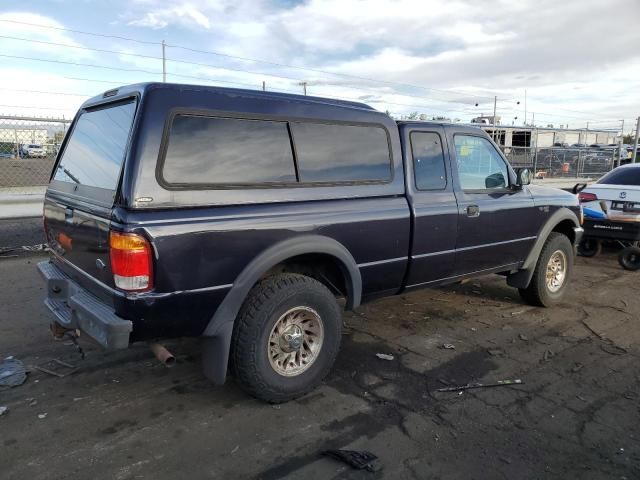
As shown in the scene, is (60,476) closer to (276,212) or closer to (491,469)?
(276,212)

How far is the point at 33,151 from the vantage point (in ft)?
26.9

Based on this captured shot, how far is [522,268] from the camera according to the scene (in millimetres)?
5531

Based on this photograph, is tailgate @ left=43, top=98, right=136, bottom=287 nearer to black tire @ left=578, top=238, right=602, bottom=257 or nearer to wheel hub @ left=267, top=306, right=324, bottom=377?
wheel hub @ left=267, top=306, right=324, bottom=377

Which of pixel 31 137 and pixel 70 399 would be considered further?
pixel 31 137

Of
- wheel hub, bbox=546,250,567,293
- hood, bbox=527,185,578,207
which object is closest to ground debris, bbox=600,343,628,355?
wheel hub, bbox=546,250,567,293

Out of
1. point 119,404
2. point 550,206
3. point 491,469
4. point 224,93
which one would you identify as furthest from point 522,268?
point 119,404

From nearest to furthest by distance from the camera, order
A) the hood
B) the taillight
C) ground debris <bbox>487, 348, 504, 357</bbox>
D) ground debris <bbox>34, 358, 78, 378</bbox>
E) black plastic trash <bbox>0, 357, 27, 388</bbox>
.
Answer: the taillight, black plastic trash <bbox>0, 357, 27, 388</bbox>, ground debris <bbox>34, 358, 78, 378</bbox>, ground debris <bbox>487, 348, 504, 357</bbox>, the hood

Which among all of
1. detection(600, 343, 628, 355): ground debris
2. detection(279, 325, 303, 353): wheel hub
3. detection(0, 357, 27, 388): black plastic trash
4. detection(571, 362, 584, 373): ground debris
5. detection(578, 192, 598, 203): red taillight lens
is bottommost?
detection(571, 362, 584, 373): ground debris

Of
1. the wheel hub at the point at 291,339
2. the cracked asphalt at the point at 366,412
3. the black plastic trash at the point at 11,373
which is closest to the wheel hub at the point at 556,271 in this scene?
the cracked asphalt at the point at 366,412

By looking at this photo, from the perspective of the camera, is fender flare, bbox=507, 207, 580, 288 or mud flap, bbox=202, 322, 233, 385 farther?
fender flare, bbox=507, 207, 580, 288

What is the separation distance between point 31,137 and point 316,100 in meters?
6.46

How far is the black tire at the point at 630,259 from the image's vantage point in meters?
7.83

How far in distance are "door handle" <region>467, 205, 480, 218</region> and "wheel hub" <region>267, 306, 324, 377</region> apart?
1.91 m

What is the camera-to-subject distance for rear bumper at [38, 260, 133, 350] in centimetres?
289
